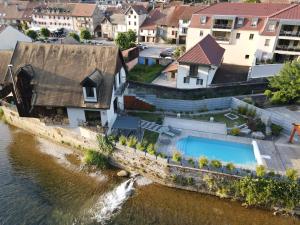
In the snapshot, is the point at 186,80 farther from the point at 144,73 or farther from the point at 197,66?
the point at 144,73

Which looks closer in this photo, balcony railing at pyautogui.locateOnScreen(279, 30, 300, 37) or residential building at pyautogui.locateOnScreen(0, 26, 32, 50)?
balcony railing at pyautogui.locateOnScreen(279, 30, 300, 37)

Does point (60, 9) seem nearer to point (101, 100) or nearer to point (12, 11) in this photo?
point (12, 11)

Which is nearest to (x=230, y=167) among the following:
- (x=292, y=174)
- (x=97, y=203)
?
(x=292, y=174)

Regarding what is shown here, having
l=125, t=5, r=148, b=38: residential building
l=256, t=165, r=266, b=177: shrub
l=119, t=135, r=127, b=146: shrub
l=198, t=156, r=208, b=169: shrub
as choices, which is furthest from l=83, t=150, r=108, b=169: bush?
l=125, t=5, r=148, b=38: residential building

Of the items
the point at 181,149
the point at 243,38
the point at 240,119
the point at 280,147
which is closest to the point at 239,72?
the point at 243,38

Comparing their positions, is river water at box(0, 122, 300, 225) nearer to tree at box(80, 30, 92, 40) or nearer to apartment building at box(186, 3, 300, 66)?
apartment building at box(186, 3, 300, 66)
